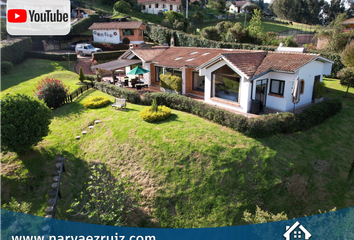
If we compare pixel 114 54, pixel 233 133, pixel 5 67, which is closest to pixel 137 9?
pixel 114 54

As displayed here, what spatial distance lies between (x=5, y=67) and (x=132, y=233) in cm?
3441

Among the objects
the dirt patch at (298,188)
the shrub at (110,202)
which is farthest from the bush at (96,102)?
the dirt patch at (298,188)

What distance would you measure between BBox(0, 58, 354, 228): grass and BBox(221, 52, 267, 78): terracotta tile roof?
549cm

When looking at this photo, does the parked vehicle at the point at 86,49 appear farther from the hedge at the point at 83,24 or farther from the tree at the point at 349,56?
the tree at the point at 349,56

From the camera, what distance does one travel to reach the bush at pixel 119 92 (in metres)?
23.1

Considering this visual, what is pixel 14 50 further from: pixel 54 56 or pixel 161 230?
pixel 161 230

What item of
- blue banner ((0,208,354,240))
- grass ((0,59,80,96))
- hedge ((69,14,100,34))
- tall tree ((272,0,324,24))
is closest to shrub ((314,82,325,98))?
blue banner ((0,208,354,240))

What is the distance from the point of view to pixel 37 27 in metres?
62.0

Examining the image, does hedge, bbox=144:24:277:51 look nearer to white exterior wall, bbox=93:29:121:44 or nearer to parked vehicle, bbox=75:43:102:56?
white exterior wall, bbox=93:29:121:44

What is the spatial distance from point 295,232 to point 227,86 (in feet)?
43.4

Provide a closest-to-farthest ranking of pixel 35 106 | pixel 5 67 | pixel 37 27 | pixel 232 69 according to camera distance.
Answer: pixel 35 106 < pixel 232 69 < pixel 5 67 < pixel 37 27

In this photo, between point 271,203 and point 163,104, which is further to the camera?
point 163,104

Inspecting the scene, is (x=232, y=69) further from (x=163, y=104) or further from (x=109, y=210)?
(x=109, y=210)

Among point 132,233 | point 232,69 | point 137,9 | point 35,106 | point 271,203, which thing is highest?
point 137,9
